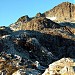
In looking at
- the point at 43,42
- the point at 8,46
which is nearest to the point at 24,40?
the point at 8,46

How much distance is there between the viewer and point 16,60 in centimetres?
7800

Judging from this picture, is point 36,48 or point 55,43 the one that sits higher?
point 55,43

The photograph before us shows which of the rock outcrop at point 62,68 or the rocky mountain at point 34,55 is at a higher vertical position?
the rocky mountain at point 34,55

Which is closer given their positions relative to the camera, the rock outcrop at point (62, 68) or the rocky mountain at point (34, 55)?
the rock outcrop at point (62, 68)

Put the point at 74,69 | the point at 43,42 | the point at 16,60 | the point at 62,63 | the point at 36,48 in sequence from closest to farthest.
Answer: the point at 74,69 → the point at 62,63 → the point at 16,60 → the point at 36,48 → the point at 43,42

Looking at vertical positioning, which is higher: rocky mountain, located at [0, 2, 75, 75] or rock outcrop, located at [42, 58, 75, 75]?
rocky mountain, located at [0, 2, 75, 75]

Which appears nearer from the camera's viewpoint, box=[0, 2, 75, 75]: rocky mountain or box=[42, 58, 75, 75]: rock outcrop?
box=[42, 58, 75, 75]: rock outcrop

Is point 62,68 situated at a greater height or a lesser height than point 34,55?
lesser

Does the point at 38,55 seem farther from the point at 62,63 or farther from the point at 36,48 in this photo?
the point at 62,63

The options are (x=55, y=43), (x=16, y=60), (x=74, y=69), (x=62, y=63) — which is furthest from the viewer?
(x=55, y=43)

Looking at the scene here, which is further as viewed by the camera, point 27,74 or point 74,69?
point 27,74

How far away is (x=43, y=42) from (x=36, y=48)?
24982mm

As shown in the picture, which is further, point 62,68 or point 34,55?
point 34,55

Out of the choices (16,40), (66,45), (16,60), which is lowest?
(16,60)
